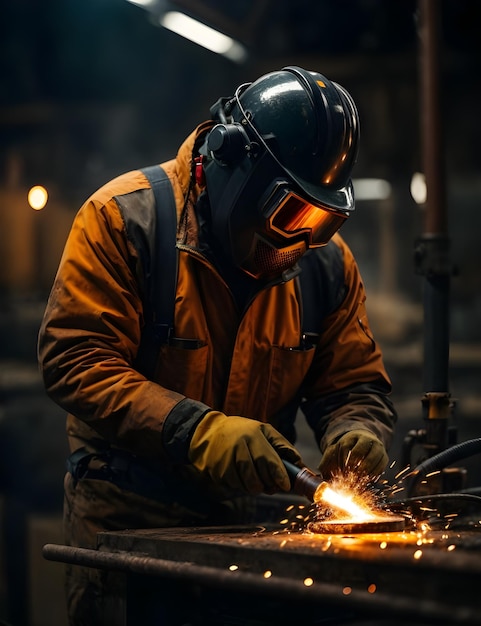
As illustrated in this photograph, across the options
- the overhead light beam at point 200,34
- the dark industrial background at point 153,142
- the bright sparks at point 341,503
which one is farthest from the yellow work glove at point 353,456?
the overhead light beam at point 200,34

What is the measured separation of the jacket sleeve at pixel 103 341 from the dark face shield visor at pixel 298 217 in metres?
0.35

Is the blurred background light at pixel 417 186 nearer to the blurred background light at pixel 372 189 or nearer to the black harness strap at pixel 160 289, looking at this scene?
the blurred background light at pixel 372 189

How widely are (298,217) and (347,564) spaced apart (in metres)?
0.94

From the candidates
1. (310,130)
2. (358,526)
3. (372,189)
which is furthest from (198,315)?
(372,189)

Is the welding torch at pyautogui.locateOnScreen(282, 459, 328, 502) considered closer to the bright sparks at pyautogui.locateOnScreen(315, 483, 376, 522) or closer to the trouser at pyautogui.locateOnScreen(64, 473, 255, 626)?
the bright sparks at pyautogui.locateOnScreen(315, 483, 376, 522)

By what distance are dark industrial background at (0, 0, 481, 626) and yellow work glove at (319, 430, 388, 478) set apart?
1156 millimetres

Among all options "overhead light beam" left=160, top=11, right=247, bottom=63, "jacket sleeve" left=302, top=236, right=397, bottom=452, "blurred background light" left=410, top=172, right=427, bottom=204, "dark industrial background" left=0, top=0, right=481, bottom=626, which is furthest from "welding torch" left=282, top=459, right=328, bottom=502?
"blurred background light" left=410, top=172, right=427, bottom=204

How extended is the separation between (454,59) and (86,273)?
5.02 m

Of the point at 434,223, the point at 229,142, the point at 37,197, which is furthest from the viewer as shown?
the point at 37,197

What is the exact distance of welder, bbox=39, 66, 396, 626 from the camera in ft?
7.43

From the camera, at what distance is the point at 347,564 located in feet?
5.53

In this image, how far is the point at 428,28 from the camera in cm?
326

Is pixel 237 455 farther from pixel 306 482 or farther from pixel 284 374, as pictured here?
pixel 284 374

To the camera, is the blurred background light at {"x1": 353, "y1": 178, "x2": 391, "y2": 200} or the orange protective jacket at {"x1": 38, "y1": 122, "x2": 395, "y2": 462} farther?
the blurred background light at {"x1": 353, "y1": 178, "x2": 391, "y2": 200}
